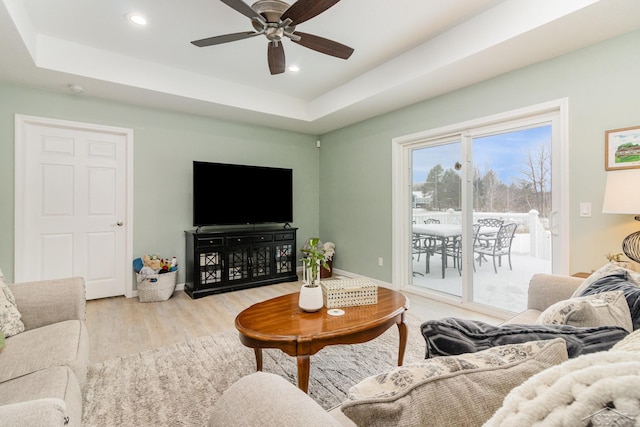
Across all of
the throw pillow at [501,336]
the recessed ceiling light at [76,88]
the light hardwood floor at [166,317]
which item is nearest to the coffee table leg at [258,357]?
the light hardwood floor at [166,317]

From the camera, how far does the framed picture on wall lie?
89.6 inches

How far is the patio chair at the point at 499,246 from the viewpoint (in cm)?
312

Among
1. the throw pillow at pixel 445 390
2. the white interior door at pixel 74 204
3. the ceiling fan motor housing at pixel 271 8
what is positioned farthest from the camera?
the white interior door at pixel 74 204

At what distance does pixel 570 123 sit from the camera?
102 inches

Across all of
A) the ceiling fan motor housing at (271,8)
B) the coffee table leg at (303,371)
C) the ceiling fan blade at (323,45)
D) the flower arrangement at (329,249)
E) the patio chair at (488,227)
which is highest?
the ceiling fan motor housing at (271,8)

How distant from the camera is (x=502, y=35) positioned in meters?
2.42

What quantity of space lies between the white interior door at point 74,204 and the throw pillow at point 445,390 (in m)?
4.10

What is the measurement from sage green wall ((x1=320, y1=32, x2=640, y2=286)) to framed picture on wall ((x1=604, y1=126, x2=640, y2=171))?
0.04 metres

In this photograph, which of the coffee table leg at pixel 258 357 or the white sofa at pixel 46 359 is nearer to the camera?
the white sofa at pixel 46 359

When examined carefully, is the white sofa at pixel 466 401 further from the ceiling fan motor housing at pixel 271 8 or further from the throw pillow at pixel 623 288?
the ceiling fan motor housing at pixel 271 8

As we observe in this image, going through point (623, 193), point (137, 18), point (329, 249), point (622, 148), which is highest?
point (137, 18)

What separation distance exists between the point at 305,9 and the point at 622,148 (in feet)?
8.25

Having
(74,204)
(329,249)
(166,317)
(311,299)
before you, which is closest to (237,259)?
(166,317)

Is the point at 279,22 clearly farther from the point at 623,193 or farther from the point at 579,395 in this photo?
the point at 623,193
